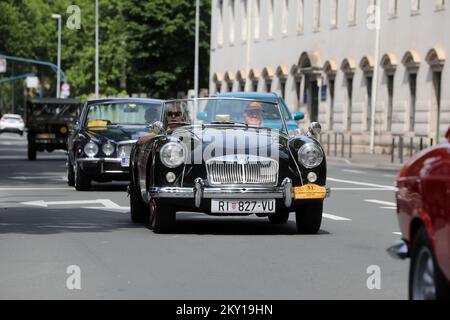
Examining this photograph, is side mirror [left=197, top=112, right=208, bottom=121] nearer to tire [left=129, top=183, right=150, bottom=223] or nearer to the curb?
tire [left=129, top=183, right=150, bottom=223]

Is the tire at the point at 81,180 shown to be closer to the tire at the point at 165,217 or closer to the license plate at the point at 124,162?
the license plate at the point at 124,162

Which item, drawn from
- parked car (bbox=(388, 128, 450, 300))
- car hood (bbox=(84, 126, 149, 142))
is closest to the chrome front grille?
parked car (bbox=(388, 128, 450, 300))

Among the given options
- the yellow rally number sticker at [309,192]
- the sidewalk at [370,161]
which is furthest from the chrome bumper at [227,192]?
the sidewalk at [370,161]

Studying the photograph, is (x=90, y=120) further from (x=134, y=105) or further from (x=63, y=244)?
(x=63, y=244)

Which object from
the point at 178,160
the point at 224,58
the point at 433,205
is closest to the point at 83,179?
the point at 178,160

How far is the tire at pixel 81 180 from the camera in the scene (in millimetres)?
23609

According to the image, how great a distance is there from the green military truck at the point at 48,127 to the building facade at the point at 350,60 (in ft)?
40.5

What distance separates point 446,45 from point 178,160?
Answer: 32851 millimetres

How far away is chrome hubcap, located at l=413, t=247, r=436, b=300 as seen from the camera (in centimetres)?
744

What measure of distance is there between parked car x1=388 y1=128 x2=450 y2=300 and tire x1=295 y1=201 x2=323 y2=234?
666 centimetres

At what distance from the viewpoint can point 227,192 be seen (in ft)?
47.5

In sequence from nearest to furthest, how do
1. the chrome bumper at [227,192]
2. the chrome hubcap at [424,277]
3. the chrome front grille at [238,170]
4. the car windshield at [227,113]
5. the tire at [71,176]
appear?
the chrome hubcap at [424,277] < the chrome bumper at [227,192] < the chrome front grille at [238,170] < the car windshield at [227,113] < the tire at [71,176]

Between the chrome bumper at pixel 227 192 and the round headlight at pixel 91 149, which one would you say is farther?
the round headlight at pixel 91 149

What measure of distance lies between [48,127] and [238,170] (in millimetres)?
26785
